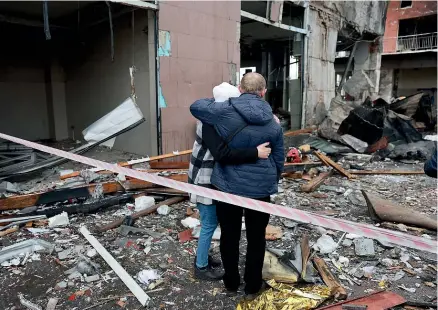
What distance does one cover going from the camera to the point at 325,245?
332 centimetres

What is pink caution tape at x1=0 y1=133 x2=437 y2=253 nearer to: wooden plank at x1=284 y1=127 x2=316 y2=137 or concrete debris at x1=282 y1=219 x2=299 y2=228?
concrete debris at x1=282 y1=219 x2=299 y2=228

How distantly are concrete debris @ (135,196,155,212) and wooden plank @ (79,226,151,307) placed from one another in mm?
806

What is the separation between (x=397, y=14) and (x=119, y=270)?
97.6ft

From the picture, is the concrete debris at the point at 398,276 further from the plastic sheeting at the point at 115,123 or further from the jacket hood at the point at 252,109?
the plastic sheeting at the point at 115,123

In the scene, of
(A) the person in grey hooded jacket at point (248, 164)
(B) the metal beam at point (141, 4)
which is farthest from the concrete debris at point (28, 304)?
(B) the metal beam at point (141, 4)

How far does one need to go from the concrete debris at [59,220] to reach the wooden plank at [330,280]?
9.00 ft

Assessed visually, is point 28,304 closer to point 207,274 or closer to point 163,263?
point 163,263

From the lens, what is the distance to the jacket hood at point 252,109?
2.15 m

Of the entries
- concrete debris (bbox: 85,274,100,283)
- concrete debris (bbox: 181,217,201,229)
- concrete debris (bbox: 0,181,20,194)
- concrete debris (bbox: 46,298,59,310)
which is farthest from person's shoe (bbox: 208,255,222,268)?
concrete debris (bbox: 0,181,20,194)

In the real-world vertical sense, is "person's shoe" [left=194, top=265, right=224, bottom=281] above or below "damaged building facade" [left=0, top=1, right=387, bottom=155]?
below

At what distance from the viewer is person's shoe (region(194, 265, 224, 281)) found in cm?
278

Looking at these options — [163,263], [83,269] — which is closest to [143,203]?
[163,263]

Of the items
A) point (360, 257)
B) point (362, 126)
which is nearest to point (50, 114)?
point (362, 126)

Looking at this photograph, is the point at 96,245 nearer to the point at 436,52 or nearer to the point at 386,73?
the point at 436,52
